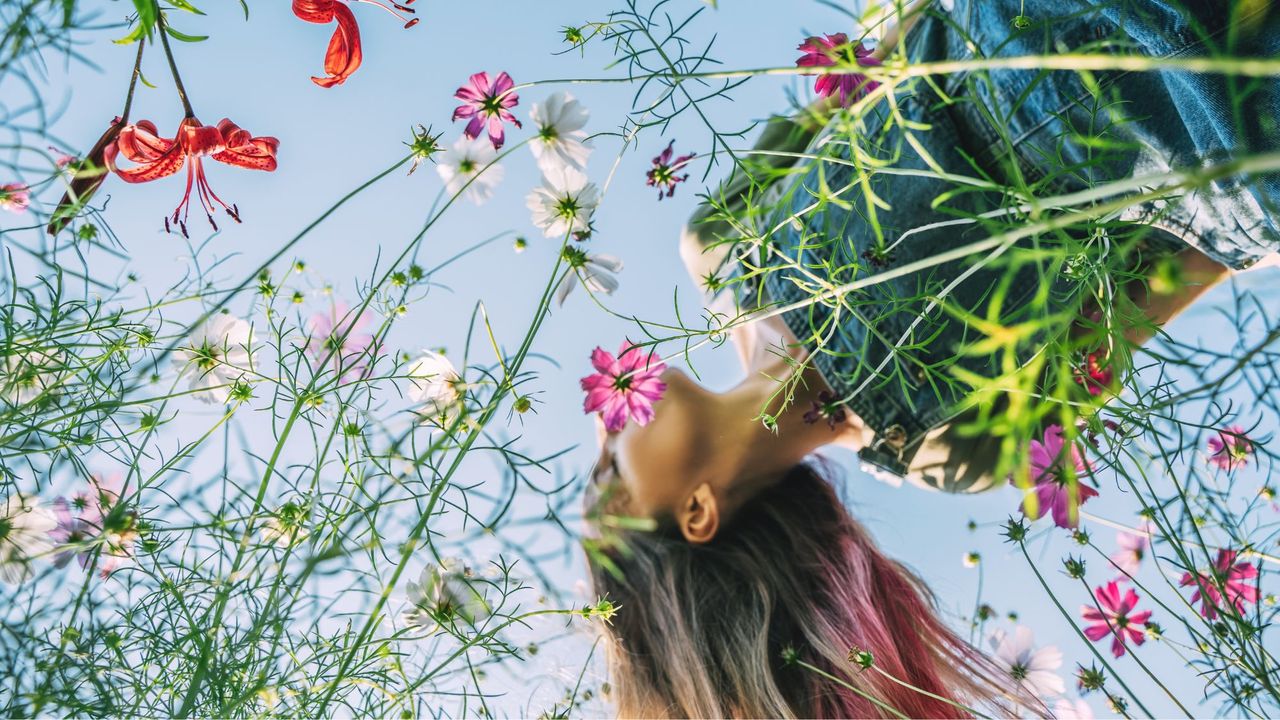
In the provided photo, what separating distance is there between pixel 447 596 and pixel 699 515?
2.62 feet

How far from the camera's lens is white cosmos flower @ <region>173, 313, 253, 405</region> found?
0.63m

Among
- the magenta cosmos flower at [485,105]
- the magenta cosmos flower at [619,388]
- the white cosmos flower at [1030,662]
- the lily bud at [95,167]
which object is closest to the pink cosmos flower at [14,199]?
the lily bud at [95,167]

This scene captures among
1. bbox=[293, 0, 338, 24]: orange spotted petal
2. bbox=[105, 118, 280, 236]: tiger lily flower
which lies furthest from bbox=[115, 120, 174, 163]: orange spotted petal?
bbox=[293, 0, 338, 24]: orange spotted petal

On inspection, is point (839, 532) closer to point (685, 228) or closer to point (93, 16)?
point (685, 228)

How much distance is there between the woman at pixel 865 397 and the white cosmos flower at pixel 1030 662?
4 cm

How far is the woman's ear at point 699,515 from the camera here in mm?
1288

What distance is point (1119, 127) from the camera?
2.08ft

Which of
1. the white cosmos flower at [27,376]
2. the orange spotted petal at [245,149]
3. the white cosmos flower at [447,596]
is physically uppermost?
the orange spotted petal at [245,149]

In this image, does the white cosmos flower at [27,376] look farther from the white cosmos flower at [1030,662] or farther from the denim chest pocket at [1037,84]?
the white cosmos flower at [1030,662]

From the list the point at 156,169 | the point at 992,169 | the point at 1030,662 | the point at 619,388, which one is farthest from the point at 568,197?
the point at 1030,662

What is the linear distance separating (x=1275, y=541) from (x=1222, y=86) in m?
0.36

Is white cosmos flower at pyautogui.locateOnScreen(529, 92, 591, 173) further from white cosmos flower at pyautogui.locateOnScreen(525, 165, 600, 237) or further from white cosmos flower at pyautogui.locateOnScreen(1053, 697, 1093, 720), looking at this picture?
white cosmos flower at pyautogui.locateOnScreen(1053, 697, 1093, 720)

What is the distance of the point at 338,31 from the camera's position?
20.3 inches

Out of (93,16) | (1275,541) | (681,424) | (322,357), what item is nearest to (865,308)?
(681,424)
